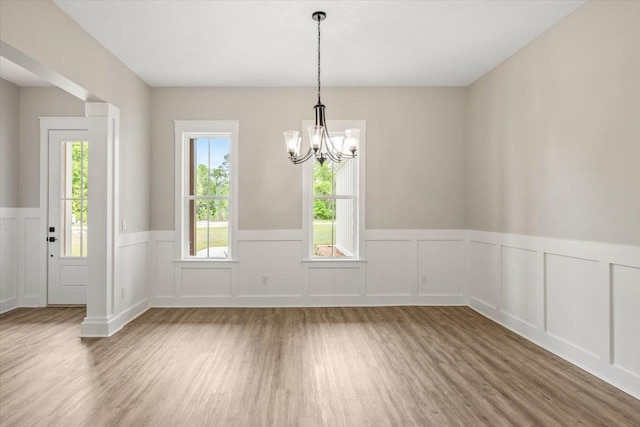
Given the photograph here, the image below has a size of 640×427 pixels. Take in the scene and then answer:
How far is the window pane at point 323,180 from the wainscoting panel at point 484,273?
82.3 inches

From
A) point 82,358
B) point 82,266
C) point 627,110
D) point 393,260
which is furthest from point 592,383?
point 82,266

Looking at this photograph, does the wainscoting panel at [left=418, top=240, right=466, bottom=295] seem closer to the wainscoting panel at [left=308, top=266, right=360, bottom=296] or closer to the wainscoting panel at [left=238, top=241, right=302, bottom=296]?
the wainscoting panel at [left=308, top=266, right=360, bottom=296]

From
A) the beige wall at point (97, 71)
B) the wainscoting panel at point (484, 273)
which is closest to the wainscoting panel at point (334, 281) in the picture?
the wainscoting panel at point (484, 273)

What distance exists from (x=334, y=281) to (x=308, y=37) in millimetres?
3150

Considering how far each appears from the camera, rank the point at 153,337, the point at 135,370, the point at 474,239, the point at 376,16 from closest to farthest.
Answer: the point at 135,370 < the point at 376,16 < the point at 153,337 < the point at 474,239

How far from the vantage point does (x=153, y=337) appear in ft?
14.2

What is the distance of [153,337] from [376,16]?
150 inches

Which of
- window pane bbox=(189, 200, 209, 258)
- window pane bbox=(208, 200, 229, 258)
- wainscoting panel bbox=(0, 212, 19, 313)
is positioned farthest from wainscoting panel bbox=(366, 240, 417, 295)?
wainscoting panel bbox=(0, 212, 19, 313)

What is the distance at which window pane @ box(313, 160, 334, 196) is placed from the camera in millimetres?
5844

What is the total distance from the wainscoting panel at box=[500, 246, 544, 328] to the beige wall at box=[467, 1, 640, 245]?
0.94ft

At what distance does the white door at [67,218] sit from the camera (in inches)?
224

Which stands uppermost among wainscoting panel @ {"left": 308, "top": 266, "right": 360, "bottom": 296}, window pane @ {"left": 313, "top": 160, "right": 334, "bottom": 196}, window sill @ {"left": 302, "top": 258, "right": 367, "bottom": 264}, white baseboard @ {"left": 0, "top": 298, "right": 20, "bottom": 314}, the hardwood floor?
window pane @ {"left": 313, "top": 160, "right": 334, "bottom": 196}

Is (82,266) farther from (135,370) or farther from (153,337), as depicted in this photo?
(135,370)

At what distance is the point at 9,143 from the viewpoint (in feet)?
18.0
